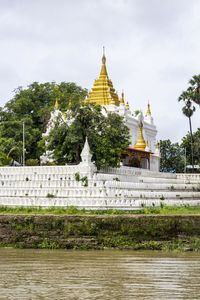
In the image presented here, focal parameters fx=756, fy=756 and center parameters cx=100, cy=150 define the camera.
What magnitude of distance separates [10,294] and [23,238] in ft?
53.8

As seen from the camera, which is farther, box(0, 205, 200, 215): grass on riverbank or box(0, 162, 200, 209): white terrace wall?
box(0, 162, 200, 209): white terrace wall

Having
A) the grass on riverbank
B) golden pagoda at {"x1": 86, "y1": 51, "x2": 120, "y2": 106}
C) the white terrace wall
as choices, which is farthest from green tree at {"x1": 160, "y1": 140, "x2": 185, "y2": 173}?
the grass on riverbank

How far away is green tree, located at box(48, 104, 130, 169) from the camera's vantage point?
4706 cm

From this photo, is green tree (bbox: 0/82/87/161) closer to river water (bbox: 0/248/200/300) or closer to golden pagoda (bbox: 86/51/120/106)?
golden pagoda (bbox: 86/51/120/106)

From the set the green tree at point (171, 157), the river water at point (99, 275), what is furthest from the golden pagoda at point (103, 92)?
the river water at point (99, 275)

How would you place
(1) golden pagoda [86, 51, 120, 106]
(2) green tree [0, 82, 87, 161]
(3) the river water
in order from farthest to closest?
(1) golden pagoda [86, 51, 120, 106] → (2) green tree [0, 82, 87, 161] → (3) the river water

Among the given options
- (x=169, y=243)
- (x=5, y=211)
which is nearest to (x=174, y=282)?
(x=169, y=243)

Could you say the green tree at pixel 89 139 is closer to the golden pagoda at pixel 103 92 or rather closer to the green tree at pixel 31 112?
the green tree at pixel 31 112

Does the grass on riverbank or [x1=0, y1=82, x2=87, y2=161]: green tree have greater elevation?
[x1=0, y1=82, x2=87, y2=161]: green tree

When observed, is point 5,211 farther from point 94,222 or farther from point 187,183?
point 187,183

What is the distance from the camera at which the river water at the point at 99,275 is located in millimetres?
19359

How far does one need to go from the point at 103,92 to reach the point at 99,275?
4059 centimetres

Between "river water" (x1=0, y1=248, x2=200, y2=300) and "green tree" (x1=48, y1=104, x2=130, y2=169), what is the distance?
15.4 metres

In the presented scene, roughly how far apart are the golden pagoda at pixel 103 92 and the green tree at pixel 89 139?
12.6 m
